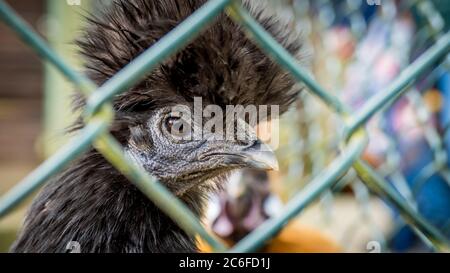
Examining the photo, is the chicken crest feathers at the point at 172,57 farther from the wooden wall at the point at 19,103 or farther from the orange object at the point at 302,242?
the wooden wall at the point at 19,103

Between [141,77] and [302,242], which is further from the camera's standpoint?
[302,242]

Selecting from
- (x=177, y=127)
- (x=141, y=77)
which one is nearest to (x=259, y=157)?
(x=177, y=127)

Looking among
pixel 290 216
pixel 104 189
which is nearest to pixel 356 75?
pixel 104 189

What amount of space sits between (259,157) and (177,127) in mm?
271

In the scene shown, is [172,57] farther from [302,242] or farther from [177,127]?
[302,242]

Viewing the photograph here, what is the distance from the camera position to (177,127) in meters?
1.60

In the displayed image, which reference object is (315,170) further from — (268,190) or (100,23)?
(100,23)

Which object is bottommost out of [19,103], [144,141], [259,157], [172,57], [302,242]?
[302,242]

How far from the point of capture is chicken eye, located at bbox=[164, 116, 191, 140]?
157 cm

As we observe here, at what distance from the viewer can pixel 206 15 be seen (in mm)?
751

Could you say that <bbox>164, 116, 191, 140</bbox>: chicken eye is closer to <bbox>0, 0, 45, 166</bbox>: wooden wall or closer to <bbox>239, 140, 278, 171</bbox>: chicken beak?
<bbox>239, 140, 278, 171</bbox>: chicken beak

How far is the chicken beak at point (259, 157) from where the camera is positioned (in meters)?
1.46

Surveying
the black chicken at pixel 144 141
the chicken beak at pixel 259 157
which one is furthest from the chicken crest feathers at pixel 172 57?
the chicken beak at pixel 259 157

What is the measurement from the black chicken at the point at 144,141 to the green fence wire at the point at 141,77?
1.90ft
